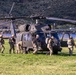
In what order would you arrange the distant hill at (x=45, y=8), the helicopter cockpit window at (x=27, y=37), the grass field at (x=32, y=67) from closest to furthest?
1. the grass field at (x=32, y=67)
2. the helicopter cockpit window at (x=27, y=37)
3. the distant hill at (x=45, y=8)

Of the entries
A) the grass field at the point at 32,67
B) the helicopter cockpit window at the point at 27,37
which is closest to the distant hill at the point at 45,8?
the helicopter cockpit window at the point at 27,37

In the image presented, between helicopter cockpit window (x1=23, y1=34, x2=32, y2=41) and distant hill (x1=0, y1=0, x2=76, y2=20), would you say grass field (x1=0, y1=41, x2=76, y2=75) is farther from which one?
distant hill (x1=0, y1=0, x2=76, y2=20)

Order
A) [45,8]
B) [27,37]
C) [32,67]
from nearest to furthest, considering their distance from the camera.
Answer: [32,67]
[27,37]
[45,8]

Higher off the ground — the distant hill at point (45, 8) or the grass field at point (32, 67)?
the distant hill at point (45, 8)

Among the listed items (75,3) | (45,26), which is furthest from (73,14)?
(45,26)

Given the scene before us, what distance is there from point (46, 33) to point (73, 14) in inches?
6183

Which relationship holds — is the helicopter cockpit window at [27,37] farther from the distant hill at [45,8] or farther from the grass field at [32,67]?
the distant hill at [45,8]

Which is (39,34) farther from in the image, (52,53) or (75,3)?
(75,3)

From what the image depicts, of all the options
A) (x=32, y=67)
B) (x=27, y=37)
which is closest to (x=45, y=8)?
(x=27, y=37)

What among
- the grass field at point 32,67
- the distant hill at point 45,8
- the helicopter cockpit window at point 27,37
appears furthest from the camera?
the distant hill at point 45,8

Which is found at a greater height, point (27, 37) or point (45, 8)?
point (45, 8)

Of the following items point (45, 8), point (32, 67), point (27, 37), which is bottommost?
point (32, 67)

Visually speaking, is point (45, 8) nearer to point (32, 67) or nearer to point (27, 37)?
point (27, 37)

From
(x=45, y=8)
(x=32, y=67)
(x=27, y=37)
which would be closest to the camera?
(x=32, y=67)
